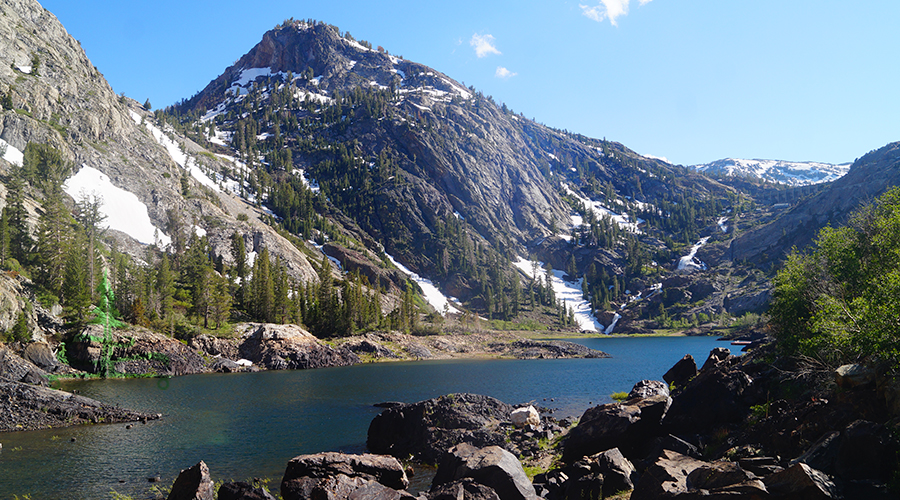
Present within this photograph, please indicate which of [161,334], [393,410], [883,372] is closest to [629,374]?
[393,410]

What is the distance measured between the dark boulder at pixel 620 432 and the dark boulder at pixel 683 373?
1682cm

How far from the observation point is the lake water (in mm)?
25750

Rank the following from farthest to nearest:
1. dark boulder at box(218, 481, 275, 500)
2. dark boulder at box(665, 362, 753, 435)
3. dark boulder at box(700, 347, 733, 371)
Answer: dark boulder at box(700, 347, 733, 371), dark boulder at box(665, 362, 753, 435), dark boulder at box(218, 481, 275, 500)

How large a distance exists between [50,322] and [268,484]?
68.0 metres

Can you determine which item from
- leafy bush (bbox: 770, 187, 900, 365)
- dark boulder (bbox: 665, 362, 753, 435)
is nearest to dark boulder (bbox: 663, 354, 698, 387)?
leafy bush (bbox: 770, 187, 900, 365)

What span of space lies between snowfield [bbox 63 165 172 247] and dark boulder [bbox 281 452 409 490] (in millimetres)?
132426

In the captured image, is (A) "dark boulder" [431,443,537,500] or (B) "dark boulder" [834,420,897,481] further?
(A) "dark boulder" [431,443,537,500]

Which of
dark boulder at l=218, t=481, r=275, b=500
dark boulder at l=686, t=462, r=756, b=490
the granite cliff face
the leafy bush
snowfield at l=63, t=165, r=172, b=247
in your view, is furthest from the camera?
the granite cliff face

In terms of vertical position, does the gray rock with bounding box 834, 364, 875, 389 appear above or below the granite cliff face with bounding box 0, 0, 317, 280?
below

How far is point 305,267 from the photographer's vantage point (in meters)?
150

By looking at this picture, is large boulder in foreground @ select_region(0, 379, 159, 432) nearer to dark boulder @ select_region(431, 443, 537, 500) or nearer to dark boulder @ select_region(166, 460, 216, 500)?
dark boulder @ select_region(166, 460, 216, 500)

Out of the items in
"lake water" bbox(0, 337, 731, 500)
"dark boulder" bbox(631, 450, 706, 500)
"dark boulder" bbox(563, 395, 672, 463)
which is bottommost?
"lake water" bbox(0, 337, 731, 500)

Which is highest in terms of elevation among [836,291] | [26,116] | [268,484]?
[26,116]

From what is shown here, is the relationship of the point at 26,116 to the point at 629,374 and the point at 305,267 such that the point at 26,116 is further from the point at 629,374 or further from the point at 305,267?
the point at 629,374
